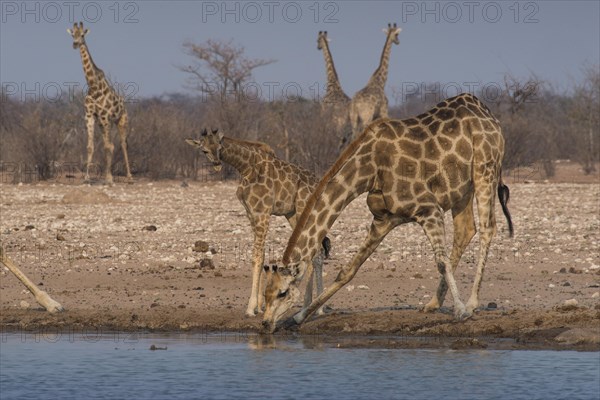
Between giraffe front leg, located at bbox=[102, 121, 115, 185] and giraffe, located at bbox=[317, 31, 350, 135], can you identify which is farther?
giraffe, located at bbox=[317, 31, 350, 135]

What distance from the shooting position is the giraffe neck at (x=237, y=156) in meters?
11.7

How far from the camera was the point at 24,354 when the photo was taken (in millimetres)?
9836

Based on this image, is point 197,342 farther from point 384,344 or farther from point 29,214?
point 29,214

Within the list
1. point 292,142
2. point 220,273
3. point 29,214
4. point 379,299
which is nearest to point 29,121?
point 292,142

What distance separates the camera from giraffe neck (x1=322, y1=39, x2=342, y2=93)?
94.8 feet

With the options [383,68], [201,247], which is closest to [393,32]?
[383,68]

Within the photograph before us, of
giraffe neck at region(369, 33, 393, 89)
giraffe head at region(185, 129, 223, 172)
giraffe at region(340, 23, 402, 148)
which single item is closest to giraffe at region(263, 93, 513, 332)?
giraffe head at region(185, 129, 223, 172)

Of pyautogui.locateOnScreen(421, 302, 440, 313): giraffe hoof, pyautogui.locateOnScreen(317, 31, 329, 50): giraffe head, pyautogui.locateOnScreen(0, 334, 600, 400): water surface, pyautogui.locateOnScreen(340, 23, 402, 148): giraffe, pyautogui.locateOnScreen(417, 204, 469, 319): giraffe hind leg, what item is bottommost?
pyautogui.locateOnScreen(0, 334, 600, 400): water surface

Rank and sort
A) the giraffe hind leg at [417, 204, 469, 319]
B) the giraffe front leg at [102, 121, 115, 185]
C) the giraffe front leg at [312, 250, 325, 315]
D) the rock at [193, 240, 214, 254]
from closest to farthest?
the giraffe hind leg at [417, 204, 469, 319] → the giraffe front leg at [312, 250, 325, 315] → the rock at [193, 240, 214, 254] → the giraffe front leg at [102, 121, 115, 185]

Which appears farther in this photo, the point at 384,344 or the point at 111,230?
the point at 111,230

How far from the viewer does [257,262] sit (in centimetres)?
1116

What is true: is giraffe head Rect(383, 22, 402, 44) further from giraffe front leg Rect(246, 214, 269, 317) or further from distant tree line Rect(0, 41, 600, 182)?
giraffe front leg Rect(246, 214, 269, 317)

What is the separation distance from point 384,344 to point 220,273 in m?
4.19

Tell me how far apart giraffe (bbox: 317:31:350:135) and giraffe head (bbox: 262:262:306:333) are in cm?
1807
